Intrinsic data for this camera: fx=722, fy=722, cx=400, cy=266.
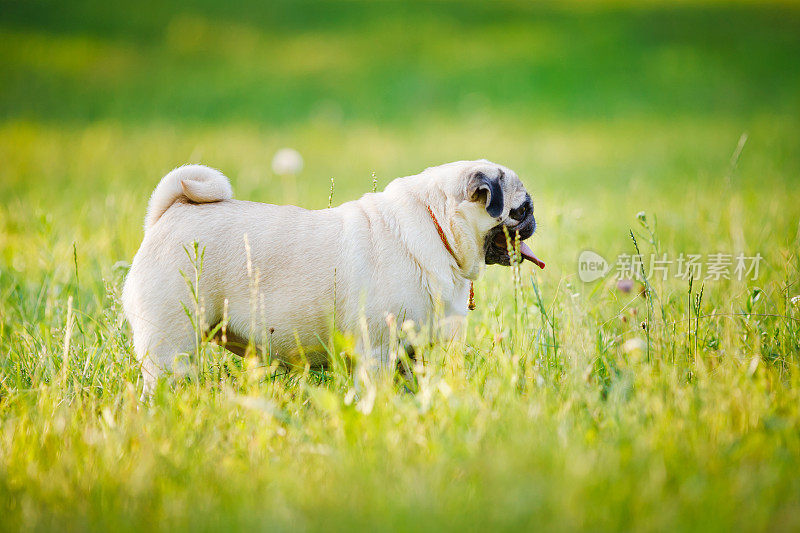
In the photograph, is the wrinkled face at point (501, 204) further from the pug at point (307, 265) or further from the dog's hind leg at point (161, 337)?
the dog's hind leg at point (161, 337)

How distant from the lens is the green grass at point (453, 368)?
2.00m

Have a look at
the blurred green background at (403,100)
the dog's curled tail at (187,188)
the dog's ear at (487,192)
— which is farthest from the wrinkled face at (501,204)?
the blurred green background at (403,100)

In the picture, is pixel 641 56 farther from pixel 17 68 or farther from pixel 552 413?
pixel 552 413

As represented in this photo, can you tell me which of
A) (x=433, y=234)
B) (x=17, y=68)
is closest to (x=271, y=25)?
Result: (x=17, y=68)

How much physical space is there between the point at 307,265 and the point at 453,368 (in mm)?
755

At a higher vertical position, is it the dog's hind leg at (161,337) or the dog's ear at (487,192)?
the dog's ear at (487,192)

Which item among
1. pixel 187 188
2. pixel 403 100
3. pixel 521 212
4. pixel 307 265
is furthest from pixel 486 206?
pixel 403 100

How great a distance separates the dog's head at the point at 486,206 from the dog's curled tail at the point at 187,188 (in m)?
0.99

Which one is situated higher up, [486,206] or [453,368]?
[486,206]

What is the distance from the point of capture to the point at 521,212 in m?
3.23

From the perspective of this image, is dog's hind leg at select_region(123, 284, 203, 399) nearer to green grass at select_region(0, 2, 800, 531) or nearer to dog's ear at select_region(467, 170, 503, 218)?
green grass at select_region(0, 2, 800, 531)

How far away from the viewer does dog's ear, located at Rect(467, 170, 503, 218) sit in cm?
301

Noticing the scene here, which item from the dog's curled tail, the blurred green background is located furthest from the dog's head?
the blurred green background

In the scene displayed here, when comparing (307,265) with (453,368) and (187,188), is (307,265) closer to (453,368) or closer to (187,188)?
(187,188)
